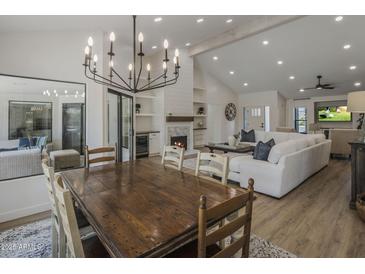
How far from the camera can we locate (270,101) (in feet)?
31.9

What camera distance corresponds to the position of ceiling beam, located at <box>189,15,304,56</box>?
5.02 metres

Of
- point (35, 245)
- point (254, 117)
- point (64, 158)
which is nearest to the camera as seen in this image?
point (35, 245)

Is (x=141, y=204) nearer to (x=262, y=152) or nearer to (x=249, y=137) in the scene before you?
(x=262, y=152)

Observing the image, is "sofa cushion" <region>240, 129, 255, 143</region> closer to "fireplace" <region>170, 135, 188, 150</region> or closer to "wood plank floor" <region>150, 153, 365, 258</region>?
"fireplace" <region>170, 135, 188, 150</region>

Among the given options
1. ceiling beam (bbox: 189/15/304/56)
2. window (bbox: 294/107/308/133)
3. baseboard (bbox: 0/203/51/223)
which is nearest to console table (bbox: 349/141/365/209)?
ceiling beam (bbox: 189/15/304/56)

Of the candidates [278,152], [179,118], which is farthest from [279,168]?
[179,118]

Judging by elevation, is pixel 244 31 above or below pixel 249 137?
above

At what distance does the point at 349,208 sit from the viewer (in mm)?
2926

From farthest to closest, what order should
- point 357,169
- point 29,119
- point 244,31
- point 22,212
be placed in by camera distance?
1. point 244,31
2. point 29,119
3. point 357,169
4. point 22,212

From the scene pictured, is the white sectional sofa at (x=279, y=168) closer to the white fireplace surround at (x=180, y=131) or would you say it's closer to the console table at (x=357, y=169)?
the console table at (x=357, y=169)

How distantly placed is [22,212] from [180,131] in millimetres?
5454

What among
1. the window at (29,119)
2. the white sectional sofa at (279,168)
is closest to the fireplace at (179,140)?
the white sectional sofa at (279,168)

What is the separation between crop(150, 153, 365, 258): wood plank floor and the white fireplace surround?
173 inches

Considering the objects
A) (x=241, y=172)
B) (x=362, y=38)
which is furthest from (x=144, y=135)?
(x=362, y=38)
